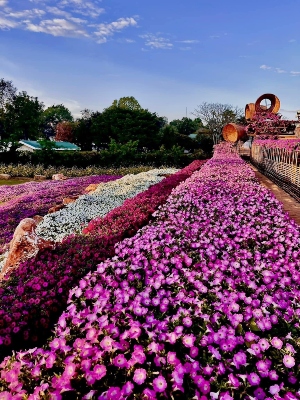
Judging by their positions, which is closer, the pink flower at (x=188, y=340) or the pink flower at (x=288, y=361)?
the pink flower at (x=288, y=361)

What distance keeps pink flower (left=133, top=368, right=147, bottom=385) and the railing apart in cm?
865

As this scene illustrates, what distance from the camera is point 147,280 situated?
3299mm

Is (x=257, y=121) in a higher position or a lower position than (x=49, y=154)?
higher

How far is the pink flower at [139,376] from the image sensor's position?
1.97 meters

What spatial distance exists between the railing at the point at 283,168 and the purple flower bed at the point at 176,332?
6.75 meters

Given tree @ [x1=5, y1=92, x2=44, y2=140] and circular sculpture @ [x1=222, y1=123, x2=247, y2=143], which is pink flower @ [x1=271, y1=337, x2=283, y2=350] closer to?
circular sculpture @ [x1=222, y1=123, x2=247, y2=143]

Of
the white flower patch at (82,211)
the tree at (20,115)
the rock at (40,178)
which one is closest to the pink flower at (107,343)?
the white flower patch at (82,211)

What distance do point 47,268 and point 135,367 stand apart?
2.53 m

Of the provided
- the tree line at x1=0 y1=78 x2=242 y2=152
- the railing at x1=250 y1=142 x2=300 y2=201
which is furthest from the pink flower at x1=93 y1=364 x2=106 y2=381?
the tree line at x1=0 y1=78 x2=242 y2=152

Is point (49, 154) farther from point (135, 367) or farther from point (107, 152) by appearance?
point (135, 367)

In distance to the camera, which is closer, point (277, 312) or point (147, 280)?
point (277, 312)

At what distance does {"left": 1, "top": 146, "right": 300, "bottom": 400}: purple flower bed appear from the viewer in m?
2.01

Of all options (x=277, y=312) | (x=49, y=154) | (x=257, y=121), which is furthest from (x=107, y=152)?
(x=277, y=312)

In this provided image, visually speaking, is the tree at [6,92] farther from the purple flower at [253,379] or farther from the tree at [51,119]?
the purple flower at [253,379]
